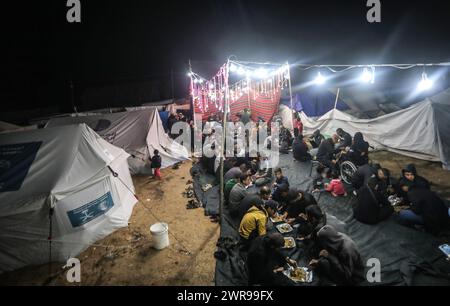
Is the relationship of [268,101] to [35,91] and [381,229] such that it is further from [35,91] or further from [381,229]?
[35,91]

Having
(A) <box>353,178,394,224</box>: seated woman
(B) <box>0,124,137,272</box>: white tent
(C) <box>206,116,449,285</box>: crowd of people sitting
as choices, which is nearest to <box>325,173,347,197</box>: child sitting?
(C) <box>206,116,449,285</box>: crowd of people sitting

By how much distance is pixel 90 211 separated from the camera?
6066 mm

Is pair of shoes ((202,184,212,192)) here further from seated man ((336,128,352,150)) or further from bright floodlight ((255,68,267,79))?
seated man ((336,128,352,150))

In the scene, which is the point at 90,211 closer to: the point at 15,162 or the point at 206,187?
the point at 15,162

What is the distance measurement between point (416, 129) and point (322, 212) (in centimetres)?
746

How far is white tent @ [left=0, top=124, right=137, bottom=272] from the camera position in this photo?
5.31 metres

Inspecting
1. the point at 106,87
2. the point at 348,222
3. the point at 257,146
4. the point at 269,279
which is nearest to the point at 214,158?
the point at 257,146

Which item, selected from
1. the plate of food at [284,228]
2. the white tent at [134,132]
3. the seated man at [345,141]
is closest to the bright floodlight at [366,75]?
the seated man at [345,141]

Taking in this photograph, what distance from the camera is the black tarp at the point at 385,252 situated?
4.55m

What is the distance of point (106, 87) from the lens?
83.0 ft

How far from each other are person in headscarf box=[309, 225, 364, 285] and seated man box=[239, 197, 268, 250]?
1.24 meters

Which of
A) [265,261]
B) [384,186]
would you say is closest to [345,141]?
[384,186]
